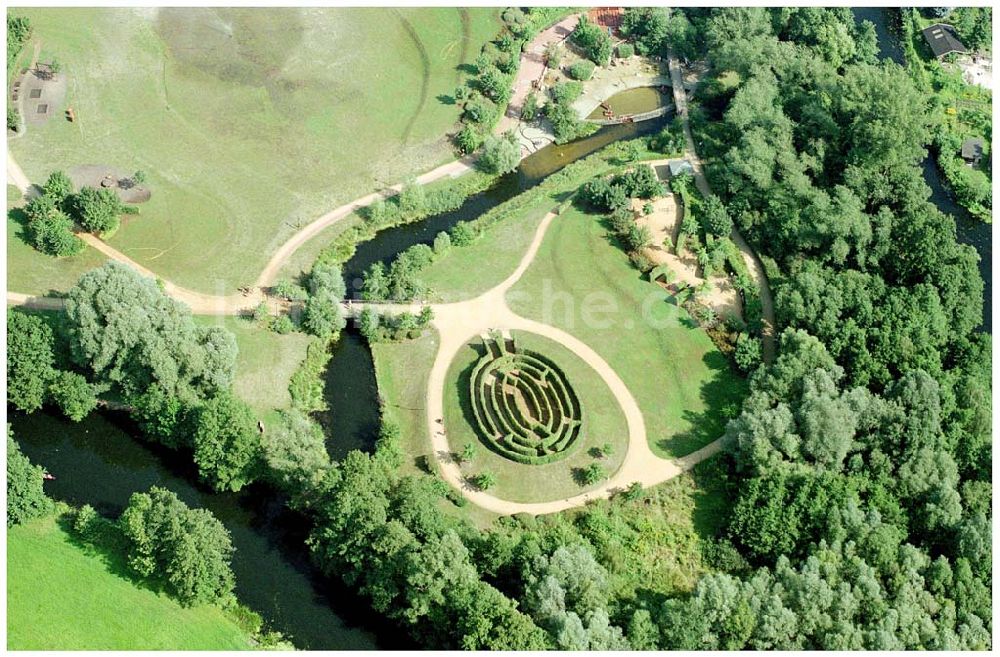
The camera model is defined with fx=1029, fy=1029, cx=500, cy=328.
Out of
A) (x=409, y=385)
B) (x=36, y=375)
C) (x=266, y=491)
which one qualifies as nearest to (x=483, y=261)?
(x=409, y=385)

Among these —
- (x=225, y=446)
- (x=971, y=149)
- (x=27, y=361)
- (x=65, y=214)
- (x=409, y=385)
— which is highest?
(x=971, y=149)

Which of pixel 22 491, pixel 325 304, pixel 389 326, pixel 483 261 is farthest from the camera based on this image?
pixel 483 261

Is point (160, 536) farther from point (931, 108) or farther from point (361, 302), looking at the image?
point (931, 108)

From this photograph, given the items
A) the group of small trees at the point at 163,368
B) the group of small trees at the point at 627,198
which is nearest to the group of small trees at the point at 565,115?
the group of small trees at the point at 627,198

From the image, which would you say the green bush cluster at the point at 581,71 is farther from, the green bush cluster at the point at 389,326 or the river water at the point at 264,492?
the river water at the point at 264,492

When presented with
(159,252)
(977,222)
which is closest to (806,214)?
(977,222)

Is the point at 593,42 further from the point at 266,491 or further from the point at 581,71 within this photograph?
the point at 266,491
